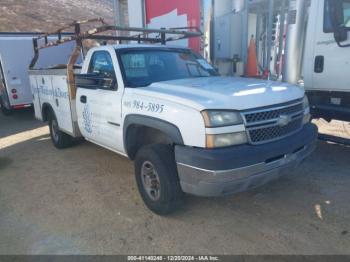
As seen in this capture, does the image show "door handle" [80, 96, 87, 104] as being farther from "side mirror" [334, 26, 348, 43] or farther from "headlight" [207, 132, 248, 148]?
"side mirror" [334, 26, 348, 43]

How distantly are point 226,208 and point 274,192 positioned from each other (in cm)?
75

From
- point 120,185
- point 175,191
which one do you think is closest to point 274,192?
point 175,191

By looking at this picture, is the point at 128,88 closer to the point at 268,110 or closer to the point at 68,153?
the point at 268,110

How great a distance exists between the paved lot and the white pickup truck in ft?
1.34

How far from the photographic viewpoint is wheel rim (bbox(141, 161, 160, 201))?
3486 mm

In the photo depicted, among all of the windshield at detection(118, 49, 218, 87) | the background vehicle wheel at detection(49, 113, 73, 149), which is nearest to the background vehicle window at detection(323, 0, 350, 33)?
the windshield at detection(118, 49, 218, 87)

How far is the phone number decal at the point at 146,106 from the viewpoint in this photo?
3.21m

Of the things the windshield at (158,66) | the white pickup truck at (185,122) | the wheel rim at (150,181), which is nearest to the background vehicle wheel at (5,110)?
the white pickup truck at (185,122)

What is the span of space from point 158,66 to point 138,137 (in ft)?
3.44

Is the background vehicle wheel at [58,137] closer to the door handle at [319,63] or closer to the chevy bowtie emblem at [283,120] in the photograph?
the chevy bowtie emblem at [283,120]

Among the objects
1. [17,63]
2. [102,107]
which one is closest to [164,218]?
[102,107]

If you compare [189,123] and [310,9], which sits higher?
[310,9]

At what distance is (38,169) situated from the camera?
17.4ft

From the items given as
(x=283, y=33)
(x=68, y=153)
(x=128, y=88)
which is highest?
(x=283, y=33)
